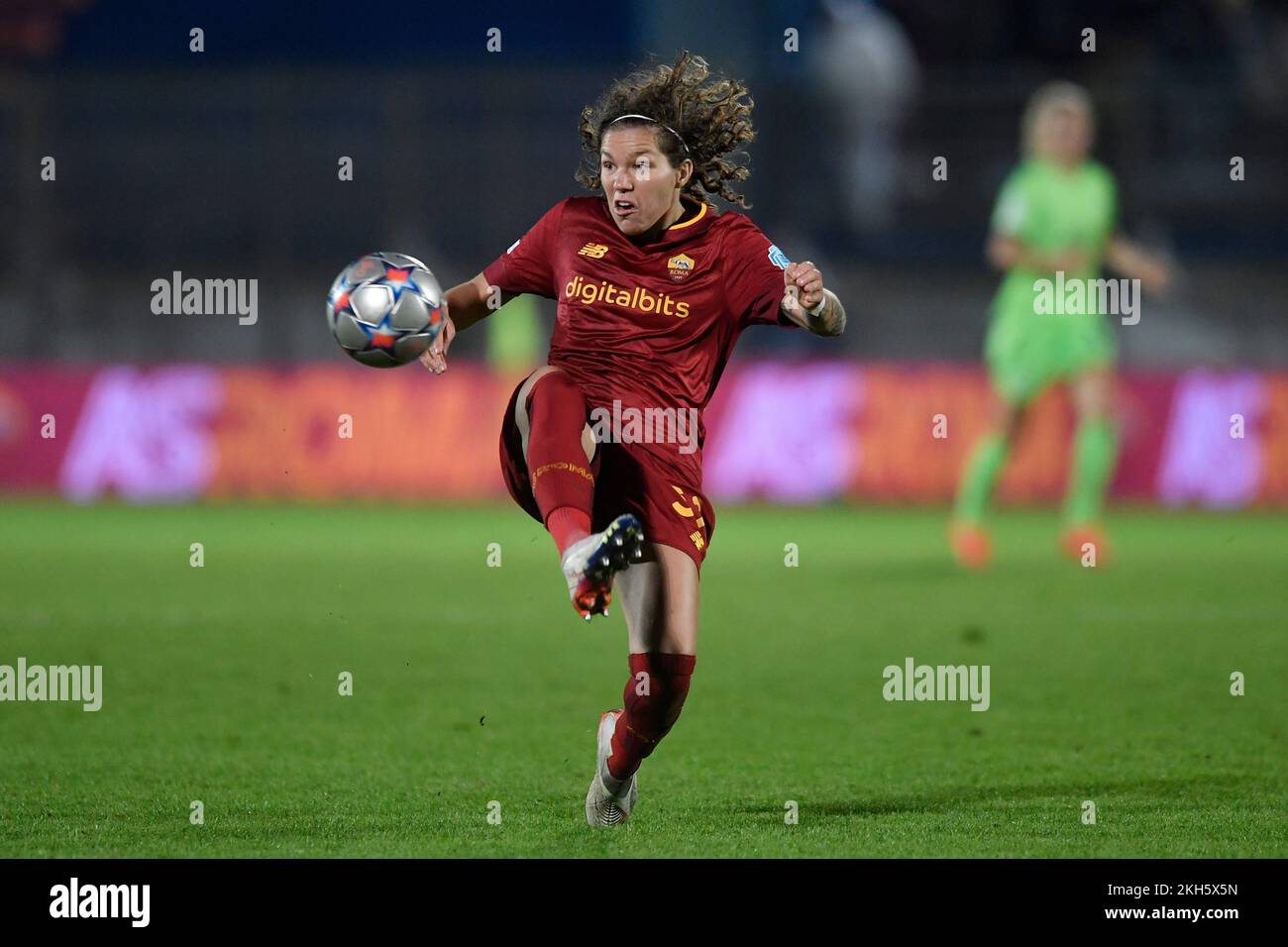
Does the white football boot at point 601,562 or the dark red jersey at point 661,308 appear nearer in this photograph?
the white football boot at point 601,562

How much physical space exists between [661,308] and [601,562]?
106 cm

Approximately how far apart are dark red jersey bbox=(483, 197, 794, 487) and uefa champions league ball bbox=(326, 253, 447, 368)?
418mm

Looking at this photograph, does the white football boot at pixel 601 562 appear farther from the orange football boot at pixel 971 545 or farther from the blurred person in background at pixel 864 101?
the blurred person in background at pixel 864 101

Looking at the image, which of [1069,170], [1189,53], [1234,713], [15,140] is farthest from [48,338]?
[1234,713]

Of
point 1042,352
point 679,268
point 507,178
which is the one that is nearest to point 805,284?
point 679,268

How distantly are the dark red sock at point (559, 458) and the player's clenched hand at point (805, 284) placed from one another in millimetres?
659

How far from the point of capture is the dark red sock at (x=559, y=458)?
498cm

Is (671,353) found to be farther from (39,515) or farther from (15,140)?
(15,140)

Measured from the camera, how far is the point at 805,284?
16.4 feet

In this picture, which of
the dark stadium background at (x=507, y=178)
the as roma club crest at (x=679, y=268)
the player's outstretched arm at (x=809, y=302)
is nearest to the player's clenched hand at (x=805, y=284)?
the player's outstretched arm at (x=809, y=302)

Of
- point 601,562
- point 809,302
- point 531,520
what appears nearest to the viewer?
point 601,562

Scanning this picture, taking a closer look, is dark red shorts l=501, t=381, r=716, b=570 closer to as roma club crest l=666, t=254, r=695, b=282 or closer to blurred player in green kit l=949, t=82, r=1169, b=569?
as roma club crest l=666, t=254, r=695, b=282

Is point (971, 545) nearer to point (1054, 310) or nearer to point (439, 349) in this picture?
point (1054, 310)

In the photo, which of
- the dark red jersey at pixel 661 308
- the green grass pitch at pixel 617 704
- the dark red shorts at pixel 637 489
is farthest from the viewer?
the dark red jersey at pixel 661 308
